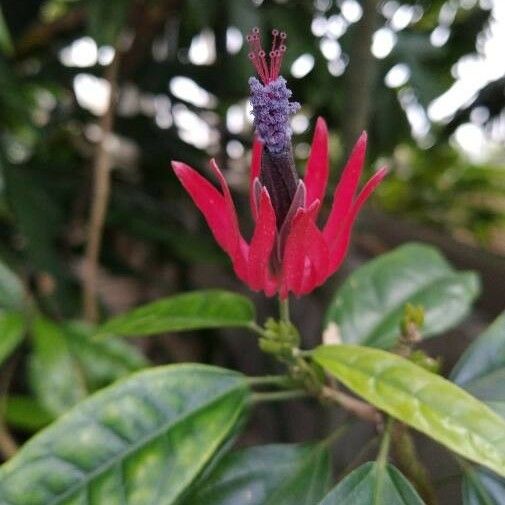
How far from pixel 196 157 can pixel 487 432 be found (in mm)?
847

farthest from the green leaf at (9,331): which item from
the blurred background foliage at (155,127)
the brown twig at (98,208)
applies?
the brown twig at (98,208)

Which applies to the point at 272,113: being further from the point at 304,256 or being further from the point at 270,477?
the point at 270,477

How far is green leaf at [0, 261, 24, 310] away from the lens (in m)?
0.74

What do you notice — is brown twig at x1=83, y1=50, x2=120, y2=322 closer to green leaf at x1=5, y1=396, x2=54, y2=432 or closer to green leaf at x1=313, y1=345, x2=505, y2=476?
green leaf at x1=5, y1=396, x2=54, y2=432

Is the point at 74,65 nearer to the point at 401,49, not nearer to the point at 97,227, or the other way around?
the point at 97,227

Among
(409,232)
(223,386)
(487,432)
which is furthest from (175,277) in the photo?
(487,432)

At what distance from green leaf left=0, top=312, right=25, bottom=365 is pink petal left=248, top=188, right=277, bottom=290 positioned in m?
0.34

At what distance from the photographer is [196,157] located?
113 cm

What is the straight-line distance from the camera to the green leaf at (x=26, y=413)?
889 mm

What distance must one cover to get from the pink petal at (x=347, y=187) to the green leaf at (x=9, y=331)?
373 mm

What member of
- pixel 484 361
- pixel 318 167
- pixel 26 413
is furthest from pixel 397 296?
pixel 26 413

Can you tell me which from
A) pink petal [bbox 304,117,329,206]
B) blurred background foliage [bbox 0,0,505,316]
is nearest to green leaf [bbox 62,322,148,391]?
blurred background foliage [bbox 0,0,505,316]

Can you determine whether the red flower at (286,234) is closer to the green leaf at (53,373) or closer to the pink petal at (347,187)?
the pink petal at (347,187)

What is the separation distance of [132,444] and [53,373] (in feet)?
1.03
